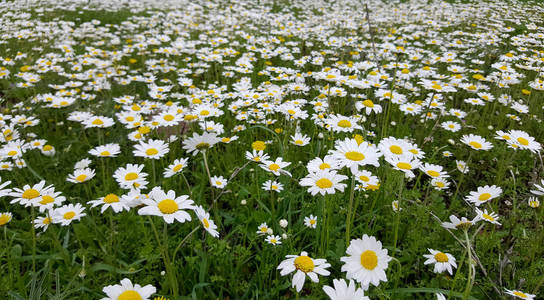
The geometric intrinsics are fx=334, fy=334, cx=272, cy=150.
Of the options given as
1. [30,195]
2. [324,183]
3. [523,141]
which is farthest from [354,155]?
[30,195]

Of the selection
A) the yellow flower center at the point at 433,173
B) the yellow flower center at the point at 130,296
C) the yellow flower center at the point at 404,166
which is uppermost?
the yellow flower center at the point at 404,166

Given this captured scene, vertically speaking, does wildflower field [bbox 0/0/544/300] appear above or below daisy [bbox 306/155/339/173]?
below

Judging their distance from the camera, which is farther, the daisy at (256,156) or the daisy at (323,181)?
the daisy at (256,156)

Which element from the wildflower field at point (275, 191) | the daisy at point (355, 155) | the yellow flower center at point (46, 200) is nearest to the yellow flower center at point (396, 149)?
the wildflower field at point (275, 191)

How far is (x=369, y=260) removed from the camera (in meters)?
1.16

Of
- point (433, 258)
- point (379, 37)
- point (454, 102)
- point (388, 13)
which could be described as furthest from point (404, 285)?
point (388, 13)

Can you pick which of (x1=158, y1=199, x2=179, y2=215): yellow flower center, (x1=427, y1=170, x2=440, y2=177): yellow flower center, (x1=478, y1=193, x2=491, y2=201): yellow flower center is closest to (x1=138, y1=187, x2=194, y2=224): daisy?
(x1=158, y1=199, x2=179, y2=215): yellow flower center

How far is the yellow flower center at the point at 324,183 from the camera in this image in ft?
5.04

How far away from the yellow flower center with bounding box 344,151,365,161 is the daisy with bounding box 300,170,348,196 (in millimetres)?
100

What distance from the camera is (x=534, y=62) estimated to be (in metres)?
4.39

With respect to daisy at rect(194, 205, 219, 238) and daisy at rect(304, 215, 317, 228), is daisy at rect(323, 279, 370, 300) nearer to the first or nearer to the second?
daisy at rect(194, 205, 219, 238)

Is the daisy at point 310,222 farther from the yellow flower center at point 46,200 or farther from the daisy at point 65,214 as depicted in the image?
the yellow flower center at point 46,200

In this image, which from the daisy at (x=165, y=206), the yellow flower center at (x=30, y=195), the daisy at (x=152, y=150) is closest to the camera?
the daisy at (x=165, y=206)

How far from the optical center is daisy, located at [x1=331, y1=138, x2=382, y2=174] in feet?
4.63
